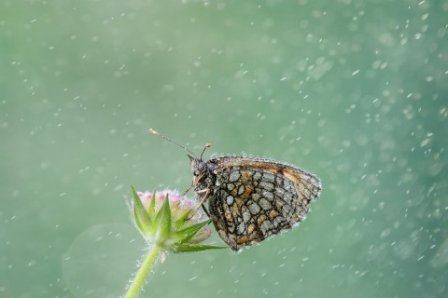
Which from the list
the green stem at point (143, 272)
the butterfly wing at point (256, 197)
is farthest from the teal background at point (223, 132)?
the green stem at point (143, 272)

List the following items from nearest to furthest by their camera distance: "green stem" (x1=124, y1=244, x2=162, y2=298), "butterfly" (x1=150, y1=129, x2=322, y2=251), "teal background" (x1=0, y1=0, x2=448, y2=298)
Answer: "green stem" (x1=124, y1=244, x2=162, y2=298), "butterfly" (x1=150, y1=129, x2=322, y2=251), "teal background" (x1=0, y1=0, x2=448, y2=298)

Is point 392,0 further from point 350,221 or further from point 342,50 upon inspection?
point 350,221

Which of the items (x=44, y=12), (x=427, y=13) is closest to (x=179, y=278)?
(x=44, y=12)

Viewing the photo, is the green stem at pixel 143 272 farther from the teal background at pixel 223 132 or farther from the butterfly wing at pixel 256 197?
the teal background at pixel 223 132

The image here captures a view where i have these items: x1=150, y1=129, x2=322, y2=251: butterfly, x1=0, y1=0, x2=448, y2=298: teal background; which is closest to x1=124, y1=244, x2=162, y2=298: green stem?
x1=150, y1=129, x2=322, y2=251: butterfly

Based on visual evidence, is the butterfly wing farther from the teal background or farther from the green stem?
Answer: the teal background

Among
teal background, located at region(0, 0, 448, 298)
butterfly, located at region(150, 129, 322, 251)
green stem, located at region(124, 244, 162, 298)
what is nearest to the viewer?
green stem, located at region(124, 244, 162, 298)

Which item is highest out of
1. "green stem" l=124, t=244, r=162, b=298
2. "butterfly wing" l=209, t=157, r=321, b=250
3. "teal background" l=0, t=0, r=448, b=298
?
"teal background" l=0, t=0, r=448, b=298

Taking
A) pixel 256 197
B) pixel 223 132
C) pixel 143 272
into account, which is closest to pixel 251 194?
pixel 256 197
